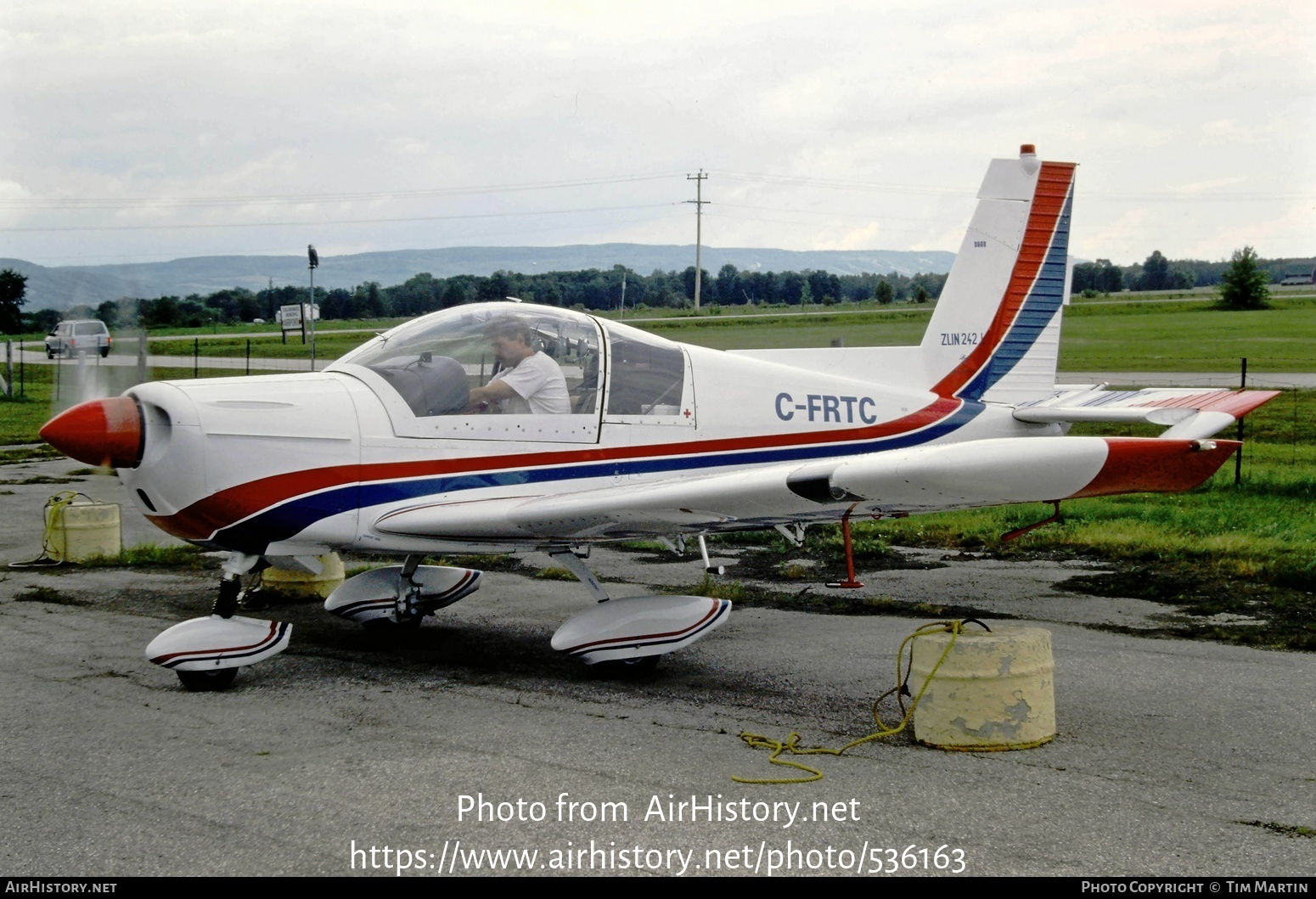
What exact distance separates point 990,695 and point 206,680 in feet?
13.2

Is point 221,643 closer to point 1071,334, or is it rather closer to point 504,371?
point 504,371

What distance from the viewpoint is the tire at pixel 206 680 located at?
6176 mm

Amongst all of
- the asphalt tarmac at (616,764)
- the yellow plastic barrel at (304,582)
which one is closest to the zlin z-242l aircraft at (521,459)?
the asphalt tarmac at (616,764)

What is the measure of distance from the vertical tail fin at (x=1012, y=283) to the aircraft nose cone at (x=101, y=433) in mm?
5592

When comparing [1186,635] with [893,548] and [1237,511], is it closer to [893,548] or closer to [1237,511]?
[893,548]

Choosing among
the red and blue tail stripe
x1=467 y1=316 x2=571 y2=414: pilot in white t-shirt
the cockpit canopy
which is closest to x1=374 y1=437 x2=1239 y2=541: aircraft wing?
the cockpit canopy

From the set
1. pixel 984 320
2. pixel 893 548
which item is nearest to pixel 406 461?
pixel 984 320

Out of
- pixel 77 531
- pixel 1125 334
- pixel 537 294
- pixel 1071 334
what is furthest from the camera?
pixel 1125 334

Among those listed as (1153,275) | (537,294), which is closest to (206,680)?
(537,294)

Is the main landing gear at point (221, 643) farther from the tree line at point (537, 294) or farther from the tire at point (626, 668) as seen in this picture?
the tree line at point (537, 294)

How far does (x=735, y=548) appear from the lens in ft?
36.8

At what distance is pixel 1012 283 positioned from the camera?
30.1ft
